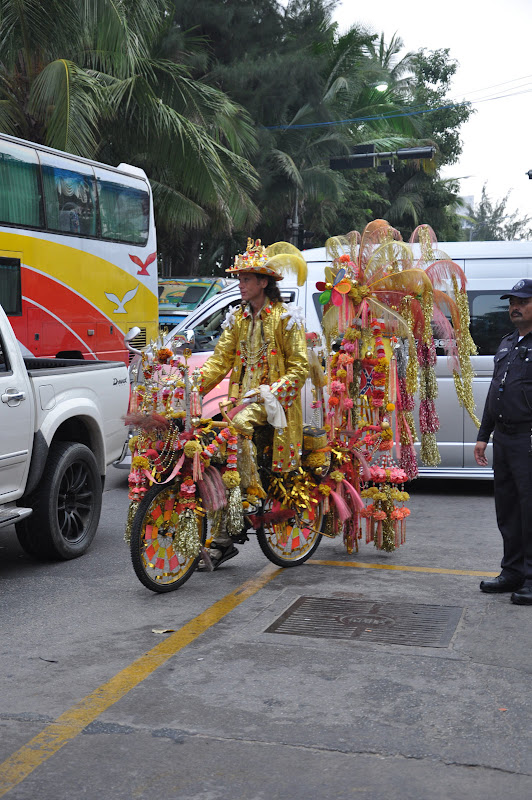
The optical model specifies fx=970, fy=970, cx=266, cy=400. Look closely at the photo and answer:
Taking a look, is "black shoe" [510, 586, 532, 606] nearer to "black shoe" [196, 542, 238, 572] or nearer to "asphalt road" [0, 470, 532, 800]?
"asphalt road" [0, 470, 532, 800]

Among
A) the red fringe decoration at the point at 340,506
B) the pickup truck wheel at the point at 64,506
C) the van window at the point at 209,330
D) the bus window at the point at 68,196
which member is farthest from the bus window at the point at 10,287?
the red fringe decoration at the point at 340,506

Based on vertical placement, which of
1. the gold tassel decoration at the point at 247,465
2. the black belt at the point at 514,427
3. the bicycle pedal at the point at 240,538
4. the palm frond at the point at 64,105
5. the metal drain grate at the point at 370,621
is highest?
the palm frond at the point at 64,105

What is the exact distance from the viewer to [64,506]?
675cm

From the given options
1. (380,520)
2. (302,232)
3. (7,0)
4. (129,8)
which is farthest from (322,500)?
(302,232)

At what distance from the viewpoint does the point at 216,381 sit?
20.3 feet

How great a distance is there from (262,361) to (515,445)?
1.64 m

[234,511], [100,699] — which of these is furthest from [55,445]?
[100,699]

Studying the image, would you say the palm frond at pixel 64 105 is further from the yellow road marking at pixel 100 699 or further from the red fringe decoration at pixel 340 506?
the yellow road marking at pixel 100 699

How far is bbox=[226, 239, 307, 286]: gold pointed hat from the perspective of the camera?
19.7ft

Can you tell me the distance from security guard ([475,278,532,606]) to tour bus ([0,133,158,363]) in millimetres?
8053

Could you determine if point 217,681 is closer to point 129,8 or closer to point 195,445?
point 195,445

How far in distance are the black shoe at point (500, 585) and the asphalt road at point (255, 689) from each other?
9 cm

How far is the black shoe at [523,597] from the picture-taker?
555 cm

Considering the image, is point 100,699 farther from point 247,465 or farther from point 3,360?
point 3,360
